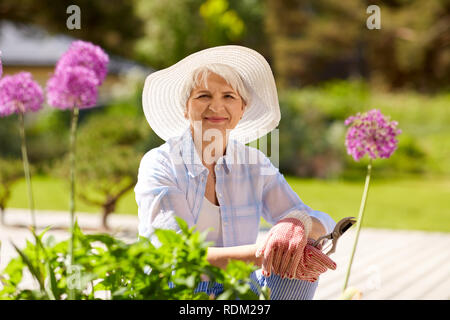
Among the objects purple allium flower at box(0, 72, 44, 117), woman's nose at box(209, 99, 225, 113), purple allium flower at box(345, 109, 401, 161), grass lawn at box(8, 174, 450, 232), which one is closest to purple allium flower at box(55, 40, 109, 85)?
purple allium flower at box(0, 72, 44, 117)

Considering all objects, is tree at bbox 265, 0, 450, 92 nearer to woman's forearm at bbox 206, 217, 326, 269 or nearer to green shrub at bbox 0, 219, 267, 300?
woman's forearm at bbox 206, 217, 326, 269

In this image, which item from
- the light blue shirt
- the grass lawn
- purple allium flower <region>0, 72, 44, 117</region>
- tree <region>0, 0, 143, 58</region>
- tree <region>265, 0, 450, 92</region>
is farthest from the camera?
tree <region>265, 0, 450, 92</region>

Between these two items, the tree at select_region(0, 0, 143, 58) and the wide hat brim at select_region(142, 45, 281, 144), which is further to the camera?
the tree at select_region(0, 0, 143, 58)

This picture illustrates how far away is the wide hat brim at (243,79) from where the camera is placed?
180cm

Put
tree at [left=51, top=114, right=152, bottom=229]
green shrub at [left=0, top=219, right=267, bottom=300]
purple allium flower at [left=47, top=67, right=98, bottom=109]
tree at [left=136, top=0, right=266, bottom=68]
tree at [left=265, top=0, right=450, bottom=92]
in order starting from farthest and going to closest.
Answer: tree at [left=265, top=0, right=450, bottom=92], tree at [left=136, top=0, right=266, bottom=68], tree at [left=51, top=114, right=152, bottom=229], purple allium flower at [left=47, top=67, right=98, bottom=109], green shrub at [left=0, top=219, right=267, bottom=300]

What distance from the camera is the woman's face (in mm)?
1724

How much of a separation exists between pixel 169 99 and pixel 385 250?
4.09 metres

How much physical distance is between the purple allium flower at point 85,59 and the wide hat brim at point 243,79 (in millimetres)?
631

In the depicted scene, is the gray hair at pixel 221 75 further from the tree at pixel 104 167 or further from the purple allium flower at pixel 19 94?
the tree at pixel 104 167

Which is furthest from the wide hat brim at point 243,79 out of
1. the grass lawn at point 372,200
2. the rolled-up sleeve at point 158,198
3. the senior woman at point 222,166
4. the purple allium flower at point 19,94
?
the grass lawn at point 372,200

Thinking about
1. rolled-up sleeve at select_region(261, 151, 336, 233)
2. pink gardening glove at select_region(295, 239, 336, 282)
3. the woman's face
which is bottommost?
pink gardening glove at select_region(295, 239, 336, 282)

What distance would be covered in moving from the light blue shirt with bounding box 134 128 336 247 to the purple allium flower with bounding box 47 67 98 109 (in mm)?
468
